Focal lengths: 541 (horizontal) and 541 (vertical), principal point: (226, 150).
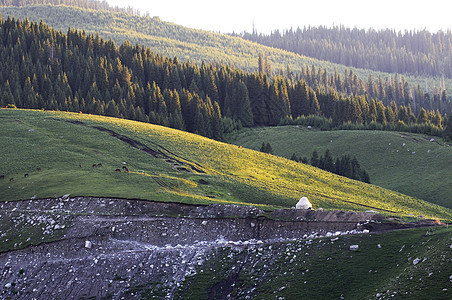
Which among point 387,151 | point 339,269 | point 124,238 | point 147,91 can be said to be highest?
point 147,91

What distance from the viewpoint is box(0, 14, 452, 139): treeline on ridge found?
5192 inches

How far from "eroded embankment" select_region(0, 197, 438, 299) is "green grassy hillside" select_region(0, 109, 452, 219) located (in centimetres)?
371

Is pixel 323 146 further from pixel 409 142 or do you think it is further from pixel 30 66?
pixel 30 66

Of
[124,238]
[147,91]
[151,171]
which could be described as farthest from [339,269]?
[147,91]

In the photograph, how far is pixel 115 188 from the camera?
48.9m

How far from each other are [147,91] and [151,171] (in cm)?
8870

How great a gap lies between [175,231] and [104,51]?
145 m

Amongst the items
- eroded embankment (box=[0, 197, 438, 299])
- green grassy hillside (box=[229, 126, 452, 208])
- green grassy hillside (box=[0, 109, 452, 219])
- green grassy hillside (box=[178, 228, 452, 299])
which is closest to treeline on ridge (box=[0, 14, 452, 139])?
green grassy hillside (box=[229, 126, 452, 208])

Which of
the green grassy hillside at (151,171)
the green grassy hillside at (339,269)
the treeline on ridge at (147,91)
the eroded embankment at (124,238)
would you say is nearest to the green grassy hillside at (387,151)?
the treeline on ridge at (147,91)

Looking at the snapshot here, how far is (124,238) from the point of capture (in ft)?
129

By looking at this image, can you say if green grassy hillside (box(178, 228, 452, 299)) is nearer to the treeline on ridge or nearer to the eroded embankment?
the eroded embankment

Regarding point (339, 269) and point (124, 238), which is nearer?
point (339, 269)

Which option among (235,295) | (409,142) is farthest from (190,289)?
(409,142)

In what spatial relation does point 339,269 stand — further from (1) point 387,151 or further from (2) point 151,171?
(1) point 387,151
